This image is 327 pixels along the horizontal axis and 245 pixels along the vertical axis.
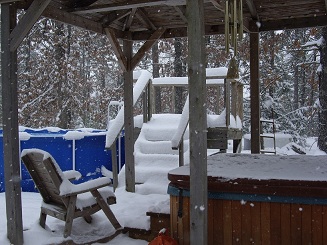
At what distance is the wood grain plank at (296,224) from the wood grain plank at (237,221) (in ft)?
1.58

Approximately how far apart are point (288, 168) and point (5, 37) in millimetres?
3407

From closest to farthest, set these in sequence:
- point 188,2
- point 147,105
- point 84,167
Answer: point 188,2, point 84,167, point 147,105

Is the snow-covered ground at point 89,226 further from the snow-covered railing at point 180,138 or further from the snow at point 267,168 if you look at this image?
the snow-covered railing at point 180,138

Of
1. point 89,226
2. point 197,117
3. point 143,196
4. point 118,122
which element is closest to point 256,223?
point 197,117

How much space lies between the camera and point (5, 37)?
444cm

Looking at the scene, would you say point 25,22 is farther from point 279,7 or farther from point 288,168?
point 279,7

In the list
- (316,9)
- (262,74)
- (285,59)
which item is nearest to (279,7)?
(316,9)

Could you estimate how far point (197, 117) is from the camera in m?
3.47

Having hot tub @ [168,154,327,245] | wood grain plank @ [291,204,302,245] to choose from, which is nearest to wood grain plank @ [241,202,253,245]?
hot tub @ [168,154,327,245]

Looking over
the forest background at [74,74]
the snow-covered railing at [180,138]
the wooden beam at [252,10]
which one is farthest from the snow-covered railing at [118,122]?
the forest background at [74,74]

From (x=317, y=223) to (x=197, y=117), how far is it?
4.84 feet

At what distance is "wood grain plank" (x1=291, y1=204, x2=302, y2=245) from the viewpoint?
3.72m

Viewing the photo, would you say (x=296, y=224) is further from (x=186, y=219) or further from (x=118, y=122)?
(x=118, y=122)

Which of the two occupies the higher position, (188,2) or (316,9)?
(316,9)
